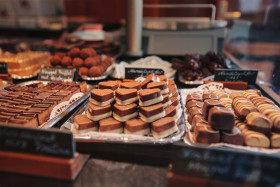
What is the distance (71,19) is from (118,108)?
20.7 feet

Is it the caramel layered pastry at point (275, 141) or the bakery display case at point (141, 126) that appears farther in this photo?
the caramel layered pastry at point (275, 141)

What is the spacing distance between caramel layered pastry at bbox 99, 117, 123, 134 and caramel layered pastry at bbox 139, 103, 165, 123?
0.16 m

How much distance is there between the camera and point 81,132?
143 centimetres

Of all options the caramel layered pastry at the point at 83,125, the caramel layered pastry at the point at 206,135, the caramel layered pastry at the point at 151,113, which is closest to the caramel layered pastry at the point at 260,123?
the caramel layered pastry at the point at 206,135

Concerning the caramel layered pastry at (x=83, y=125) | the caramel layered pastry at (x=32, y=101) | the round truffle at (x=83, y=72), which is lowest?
the caramel layered pastry at (x=83, y=125)

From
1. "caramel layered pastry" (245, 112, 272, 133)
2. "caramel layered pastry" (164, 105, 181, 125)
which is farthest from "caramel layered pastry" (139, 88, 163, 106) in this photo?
"caramel layered pastry" (245, 112, 272, 133)

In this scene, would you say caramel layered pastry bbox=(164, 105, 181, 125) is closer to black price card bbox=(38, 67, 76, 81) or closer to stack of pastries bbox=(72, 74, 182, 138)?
stack of pastries bbox=(72, 74, 182, 138)

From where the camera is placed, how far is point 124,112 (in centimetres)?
143

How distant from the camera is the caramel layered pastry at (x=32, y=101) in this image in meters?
1.45

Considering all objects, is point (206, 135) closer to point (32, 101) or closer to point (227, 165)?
point (227, 165)

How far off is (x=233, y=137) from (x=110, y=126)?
0.74 metres

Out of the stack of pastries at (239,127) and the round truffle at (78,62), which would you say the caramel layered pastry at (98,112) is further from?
the round truffle at (78,62)

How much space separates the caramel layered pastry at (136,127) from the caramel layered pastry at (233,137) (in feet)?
1.51

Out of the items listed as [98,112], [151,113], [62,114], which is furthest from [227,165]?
[62,114]
